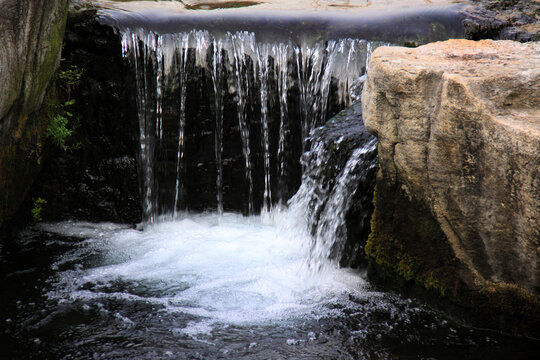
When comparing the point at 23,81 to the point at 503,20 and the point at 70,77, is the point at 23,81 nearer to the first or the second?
the point at 70,77

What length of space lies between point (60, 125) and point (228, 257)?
2.26 metres

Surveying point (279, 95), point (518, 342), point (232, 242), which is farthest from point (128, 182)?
point (518, 342)

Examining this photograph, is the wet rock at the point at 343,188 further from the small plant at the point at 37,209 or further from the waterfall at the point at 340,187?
the small plant at the point at 37,209

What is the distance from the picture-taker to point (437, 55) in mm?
3967

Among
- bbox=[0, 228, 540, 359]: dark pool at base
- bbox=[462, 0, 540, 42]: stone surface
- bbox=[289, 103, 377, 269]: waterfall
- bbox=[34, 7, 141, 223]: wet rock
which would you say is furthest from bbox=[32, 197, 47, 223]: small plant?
bbox=[462, 0, 540, 42]: stone surface

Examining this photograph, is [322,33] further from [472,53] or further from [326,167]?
[472,53]

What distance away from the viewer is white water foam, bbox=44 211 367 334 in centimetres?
420

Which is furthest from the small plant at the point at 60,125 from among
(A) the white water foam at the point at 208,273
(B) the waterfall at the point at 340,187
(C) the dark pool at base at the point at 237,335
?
(B) the waterfall at the point at 340,187

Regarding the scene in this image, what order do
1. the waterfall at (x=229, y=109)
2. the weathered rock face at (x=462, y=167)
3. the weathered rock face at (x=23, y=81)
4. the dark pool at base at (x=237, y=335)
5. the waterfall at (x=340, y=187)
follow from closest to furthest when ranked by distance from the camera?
the weathered rock face at (x=462, y=167)
the dark pool at base at (x=237, y=335)
the weathered rock face at (x=23, y=81)
the waterfall at (x=340, y=187)
the waterfall at (x=229, y=109)

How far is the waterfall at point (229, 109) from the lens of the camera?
617 cm

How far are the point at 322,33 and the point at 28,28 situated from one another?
131 inches

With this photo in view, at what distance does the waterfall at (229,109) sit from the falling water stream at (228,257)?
2cm

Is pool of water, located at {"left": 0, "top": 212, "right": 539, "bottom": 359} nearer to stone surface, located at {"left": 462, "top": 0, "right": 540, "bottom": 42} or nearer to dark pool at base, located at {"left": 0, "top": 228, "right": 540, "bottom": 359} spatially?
dark pool at base, located at {"left": 0, "top": 228, "right": 540, "bottom": 359}

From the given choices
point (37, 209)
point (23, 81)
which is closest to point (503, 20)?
point (23, 81)
